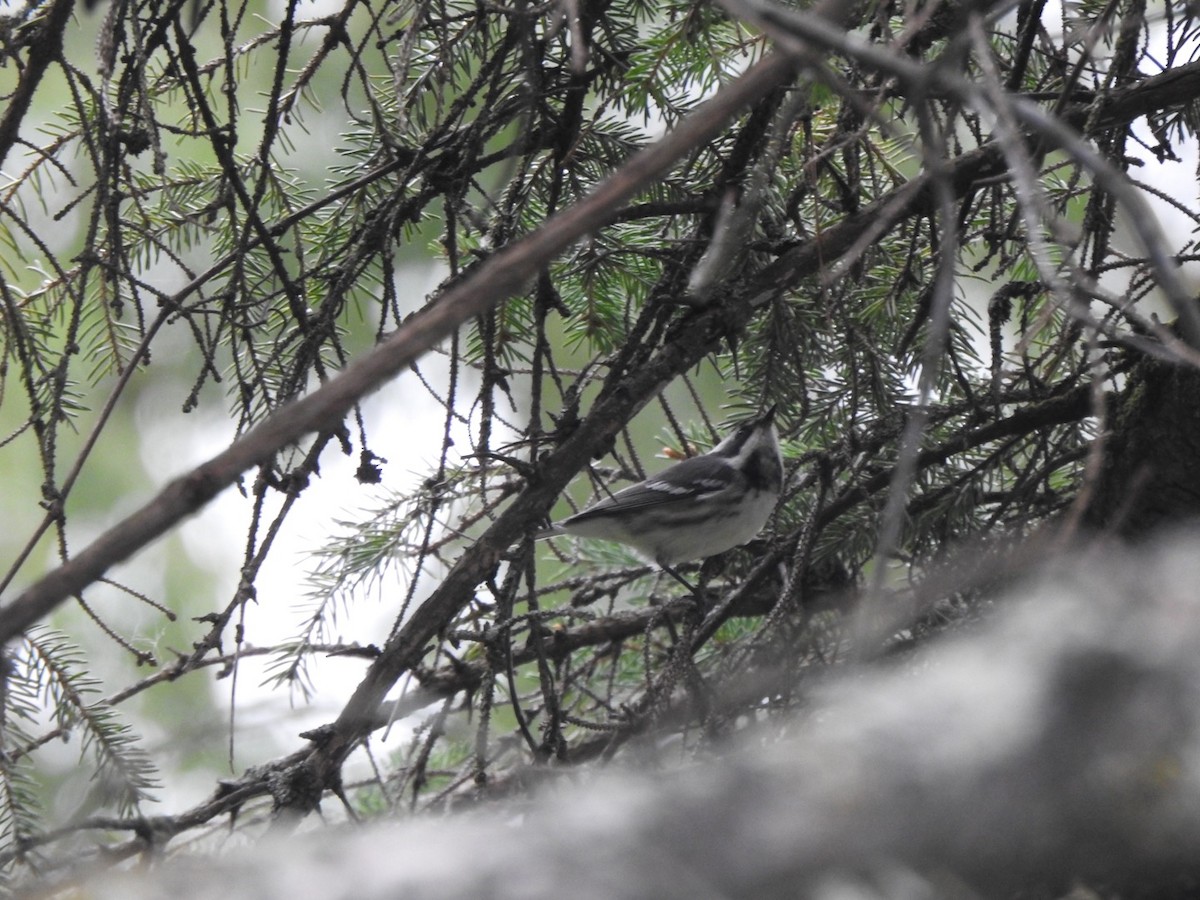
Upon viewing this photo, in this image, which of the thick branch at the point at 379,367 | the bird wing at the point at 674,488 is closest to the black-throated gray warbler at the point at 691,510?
the bird wing at the point at 674,488

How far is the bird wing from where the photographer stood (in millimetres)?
3416

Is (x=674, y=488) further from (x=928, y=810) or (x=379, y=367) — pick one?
(x=928, y=810)

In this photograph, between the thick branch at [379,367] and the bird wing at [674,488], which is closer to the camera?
the thick branch at [379,367]

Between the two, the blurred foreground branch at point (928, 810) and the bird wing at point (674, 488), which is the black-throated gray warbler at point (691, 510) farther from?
the blurred foreground branch at point (928, 810)

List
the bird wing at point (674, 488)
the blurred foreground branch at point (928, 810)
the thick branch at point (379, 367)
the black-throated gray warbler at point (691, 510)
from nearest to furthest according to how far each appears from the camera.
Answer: the blurred foreground branch at point (928, 810) < the thick branch at point (379, 367) < the black-throated gray warbler at point (691, 510) < the bird wing at point (674, 488)

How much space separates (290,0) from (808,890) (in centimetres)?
156

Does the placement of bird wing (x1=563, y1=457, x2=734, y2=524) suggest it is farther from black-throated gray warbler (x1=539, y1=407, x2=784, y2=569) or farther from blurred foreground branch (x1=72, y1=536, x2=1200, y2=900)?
blurred foreground branch (x1=72, y1=536, x2=1200, y2=900)

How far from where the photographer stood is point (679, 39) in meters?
2.01

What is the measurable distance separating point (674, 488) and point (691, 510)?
0.09 meters

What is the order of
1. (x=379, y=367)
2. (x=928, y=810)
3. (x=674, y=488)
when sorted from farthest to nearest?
(x=674, y=488) < (x=379, y=367) < (x=928, y=810)

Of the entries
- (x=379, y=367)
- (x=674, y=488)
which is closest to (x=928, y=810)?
(x=379, y=367)

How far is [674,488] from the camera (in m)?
3.53

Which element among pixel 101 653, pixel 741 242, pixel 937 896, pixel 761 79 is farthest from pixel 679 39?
pixel 101 653

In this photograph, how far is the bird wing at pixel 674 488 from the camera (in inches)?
134
